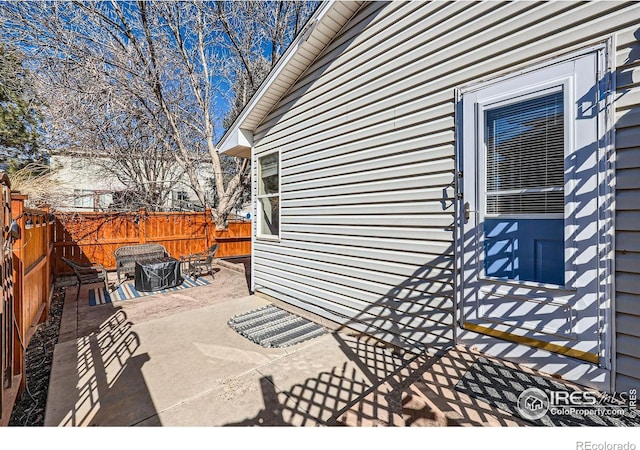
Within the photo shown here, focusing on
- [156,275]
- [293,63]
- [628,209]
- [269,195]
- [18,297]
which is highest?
[293,63]

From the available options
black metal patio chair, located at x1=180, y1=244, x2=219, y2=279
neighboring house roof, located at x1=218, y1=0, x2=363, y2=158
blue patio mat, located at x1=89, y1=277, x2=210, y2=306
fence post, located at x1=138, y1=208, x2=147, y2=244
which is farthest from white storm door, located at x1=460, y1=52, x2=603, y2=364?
fence post, located at x1=138, y1=208, x2=147, y2=244

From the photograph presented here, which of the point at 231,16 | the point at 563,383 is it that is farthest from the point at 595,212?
the point at 231,16

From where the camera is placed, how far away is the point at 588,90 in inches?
79.4

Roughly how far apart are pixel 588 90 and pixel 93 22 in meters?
11.4

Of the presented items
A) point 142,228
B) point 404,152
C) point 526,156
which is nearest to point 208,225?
point 142,228

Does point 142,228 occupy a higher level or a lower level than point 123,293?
higher

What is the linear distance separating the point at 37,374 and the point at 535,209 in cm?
525

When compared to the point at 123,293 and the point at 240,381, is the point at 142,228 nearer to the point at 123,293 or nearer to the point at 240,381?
the point at 123,293

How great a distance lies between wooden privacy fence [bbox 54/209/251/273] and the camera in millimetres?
8039

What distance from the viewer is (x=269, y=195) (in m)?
5.45

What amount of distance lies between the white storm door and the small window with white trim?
11.4 ft

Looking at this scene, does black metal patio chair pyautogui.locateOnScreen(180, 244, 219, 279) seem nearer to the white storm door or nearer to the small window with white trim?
the small window with white trim

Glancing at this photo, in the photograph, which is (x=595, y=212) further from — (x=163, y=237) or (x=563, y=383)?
(x=163, y=237)

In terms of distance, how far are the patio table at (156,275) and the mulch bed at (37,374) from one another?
60.2 inches
